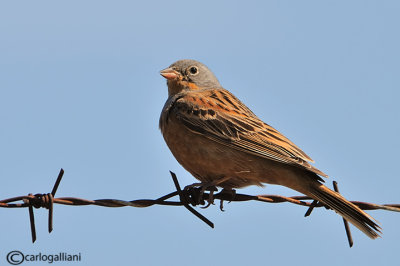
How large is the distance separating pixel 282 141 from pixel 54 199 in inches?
134

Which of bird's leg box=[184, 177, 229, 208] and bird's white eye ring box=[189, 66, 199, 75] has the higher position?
bird's white eye ring box=[189, 66, 199, 75]

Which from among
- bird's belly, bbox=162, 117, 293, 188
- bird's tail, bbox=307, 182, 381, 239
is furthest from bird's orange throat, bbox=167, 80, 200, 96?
bird's tail, bbox=307, 182, 381, 239

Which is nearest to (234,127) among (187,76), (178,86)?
(178,86)

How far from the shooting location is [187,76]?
9828 millimetres

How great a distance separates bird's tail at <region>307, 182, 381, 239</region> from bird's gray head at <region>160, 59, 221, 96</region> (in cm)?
337

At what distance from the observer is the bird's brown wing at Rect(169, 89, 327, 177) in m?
7.57

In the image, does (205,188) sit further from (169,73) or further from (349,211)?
(169,73)

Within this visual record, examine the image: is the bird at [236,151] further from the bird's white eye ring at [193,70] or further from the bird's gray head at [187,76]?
the bird's white eye ring at [193,70]

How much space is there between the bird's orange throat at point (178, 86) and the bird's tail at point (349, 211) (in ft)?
10.9

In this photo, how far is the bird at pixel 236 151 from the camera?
23.5 feet

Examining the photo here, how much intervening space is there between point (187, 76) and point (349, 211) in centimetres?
400

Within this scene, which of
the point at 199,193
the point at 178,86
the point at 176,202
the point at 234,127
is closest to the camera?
the point at 176,202

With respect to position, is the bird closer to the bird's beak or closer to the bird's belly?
the bird's belly

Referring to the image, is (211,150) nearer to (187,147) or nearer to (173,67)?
(187,147)
